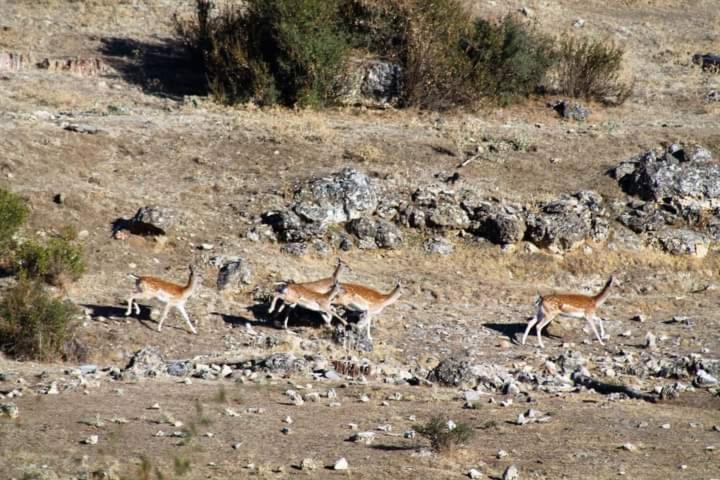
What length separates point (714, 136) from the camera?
31.1 meters

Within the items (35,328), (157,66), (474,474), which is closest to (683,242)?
(35,328)

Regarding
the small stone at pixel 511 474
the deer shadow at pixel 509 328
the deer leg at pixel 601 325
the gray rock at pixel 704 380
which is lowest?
the deer shadow at pixel 509 328

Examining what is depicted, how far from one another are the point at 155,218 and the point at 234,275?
2387 millimetres

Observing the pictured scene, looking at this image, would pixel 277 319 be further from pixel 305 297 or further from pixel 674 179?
pixel 674 179

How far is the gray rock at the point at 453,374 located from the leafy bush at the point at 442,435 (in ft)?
13.2

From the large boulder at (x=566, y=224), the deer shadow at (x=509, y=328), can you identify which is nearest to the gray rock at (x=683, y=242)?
the large boulder at (x=566, y=224)

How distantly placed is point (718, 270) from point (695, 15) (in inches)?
935

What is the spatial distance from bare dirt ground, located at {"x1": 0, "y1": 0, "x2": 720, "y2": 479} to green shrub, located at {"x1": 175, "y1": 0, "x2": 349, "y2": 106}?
3.27 ft

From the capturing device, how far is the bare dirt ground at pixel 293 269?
13695mm

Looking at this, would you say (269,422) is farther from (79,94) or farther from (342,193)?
(79,94)

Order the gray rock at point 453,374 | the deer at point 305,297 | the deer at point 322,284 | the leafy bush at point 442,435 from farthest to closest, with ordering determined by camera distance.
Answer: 1. the deer at point 322,284
2. the deer at point 305,297
3. the gray rock at point 453,374
4. the leafy bush at point 442,435

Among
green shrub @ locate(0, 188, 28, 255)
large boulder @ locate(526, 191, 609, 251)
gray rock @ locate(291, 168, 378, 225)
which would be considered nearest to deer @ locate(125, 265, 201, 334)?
green shrub @ locate(0, 188, 28, 255)

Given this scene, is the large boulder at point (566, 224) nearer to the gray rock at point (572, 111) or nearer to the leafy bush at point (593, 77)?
the gray rock at point (572, 111)

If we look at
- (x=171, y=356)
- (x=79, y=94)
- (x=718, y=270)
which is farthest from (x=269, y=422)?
(x=79, y=94)
